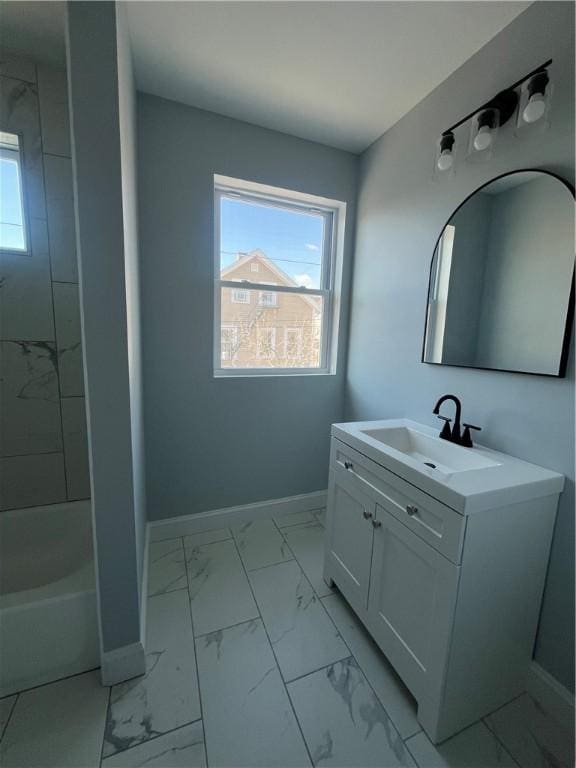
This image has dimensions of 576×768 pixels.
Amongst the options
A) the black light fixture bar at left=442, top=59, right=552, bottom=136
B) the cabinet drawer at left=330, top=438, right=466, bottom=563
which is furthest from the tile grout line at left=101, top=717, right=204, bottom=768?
the black light fixture bar at left=442, top=59, right=552, bottom=136

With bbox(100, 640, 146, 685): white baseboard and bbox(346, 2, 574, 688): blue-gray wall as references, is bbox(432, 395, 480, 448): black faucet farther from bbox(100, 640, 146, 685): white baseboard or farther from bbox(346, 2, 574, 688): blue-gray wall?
bbox(100, 640, 146, 685): white baseboard

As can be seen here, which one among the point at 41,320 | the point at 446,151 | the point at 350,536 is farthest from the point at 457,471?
the point at 41,320

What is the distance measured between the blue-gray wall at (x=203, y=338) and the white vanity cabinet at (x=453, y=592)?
1051 millimetres

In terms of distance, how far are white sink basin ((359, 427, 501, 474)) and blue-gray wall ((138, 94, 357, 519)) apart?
2.72 ft

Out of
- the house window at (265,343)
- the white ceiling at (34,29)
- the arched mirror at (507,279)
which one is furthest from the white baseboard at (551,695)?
the white ceiling at (34,29)

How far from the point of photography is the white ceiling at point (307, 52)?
1222 mm

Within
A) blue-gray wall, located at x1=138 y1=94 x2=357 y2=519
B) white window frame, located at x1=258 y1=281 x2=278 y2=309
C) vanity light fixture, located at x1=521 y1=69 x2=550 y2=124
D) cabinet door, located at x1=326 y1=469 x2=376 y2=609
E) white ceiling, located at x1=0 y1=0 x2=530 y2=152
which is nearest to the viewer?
vanity light fixture, located at x1=521 y1=69 x2=550 y2=124

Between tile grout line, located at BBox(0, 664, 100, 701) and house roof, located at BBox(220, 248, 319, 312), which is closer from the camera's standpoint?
tile grout line, located at BBox(0, 664, 100, 701)

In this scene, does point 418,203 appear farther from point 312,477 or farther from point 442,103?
point 312,477

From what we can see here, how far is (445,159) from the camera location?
1447 millimetres

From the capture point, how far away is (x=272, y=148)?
195 centimetres

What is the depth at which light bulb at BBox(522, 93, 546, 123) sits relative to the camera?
109 cm

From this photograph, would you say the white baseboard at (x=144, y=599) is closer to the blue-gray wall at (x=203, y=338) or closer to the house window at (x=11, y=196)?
the blue-gray wall at (x=203, y=338)

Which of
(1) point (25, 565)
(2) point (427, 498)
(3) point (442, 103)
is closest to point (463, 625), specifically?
(2) point (427, 498)
